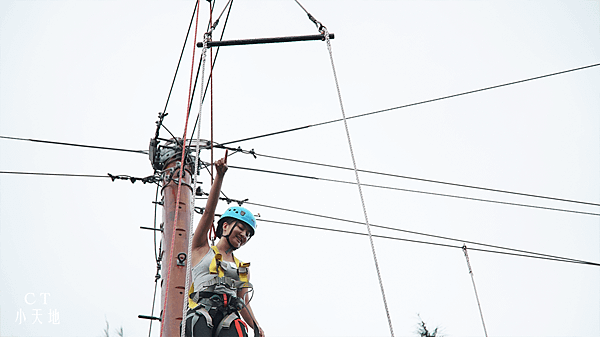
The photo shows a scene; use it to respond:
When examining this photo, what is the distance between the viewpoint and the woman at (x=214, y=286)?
8.98 ft

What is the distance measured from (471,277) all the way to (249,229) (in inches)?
106

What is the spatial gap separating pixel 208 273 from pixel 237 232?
1.07ft

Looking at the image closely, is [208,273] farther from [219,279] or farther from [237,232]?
[237,232]

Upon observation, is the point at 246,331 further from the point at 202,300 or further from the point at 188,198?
the point at 188,198

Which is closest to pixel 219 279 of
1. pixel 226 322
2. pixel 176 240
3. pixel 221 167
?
pixel 226 322

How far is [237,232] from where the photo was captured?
3043 millimetres

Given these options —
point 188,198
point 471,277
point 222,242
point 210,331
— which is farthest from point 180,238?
point 471,277

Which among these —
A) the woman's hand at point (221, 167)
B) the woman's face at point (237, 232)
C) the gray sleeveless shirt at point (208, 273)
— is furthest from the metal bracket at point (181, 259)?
the woman's hand at point (221, 167)

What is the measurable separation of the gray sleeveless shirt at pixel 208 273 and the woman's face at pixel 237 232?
18 cm

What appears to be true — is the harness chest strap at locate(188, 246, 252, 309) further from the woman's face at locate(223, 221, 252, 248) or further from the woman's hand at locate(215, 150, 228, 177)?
the woman's hand at locate(215, 150, 228, 177)

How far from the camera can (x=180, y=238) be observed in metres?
5.14

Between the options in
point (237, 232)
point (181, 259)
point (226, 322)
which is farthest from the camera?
point (181, 259)

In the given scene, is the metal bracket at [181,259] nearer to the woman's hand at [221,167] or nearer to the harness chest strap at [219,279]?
the harness chest strap at [219,279]

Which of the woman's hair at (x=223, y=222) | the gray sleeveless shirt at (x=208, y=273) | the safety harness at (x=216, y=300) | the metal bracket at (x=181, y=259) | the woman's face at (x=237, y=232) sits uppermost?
the metal bracket at (x=181, y=259)
